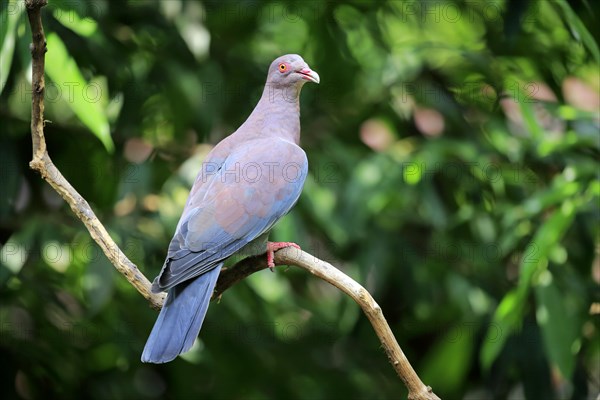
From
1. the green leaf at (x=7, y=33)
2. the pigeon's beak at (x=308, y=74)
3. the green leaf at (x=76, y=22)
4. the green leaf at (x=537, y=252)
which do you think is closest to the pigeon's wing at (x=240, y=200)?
the pigeon's beak at (x=308, y=74)

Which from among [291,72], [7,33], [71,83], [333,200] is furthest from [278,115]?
[7,33]

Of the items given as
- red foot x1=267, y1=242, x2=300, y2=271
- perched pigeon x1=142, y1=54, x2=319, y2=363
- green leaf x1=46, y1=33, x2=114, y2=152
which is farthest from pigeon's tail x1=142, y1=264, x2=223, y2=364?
green leaf x1=46, y1=33, x2=114, y2=152

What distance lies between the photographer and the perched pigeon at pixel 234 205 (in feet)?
9.25

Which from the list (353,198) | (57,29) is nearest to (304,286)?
(353,198)

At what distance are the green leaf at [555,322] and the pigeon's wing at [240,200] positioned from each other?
1.25 meters

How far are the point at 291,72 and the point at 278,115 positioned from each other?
0.22m

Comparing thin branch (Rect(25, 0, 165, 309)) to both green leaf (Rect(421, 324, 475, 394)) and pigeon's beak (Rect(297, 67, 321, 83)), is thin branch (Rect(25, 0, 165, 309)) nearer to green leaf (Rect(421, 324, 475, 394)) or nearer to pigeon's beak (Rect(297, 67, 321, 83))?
pigeon's beak (Rect(297, 67, 321, 83))

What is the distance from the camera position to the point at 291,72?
3873 mm

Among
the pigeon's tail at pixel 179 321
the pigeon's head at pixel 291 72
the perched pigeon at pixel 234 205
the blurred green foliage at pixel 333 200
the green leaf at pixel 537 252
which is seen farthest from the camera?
the blurred green foliage at pixel 333 200

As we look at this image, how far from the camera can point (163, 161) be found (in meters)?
4.36

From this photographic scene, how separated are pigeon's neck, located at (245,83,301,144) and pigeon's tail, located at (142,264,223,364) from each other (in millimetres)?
954

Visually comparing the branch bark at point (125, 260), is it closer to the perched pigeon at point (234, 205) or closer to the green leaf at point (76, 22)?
the perched pigeon at point (234, 205)

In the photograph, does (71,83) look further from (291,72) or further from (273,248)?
(291,72)

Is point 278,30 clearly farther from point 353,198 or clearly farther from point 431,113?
point 353,198
